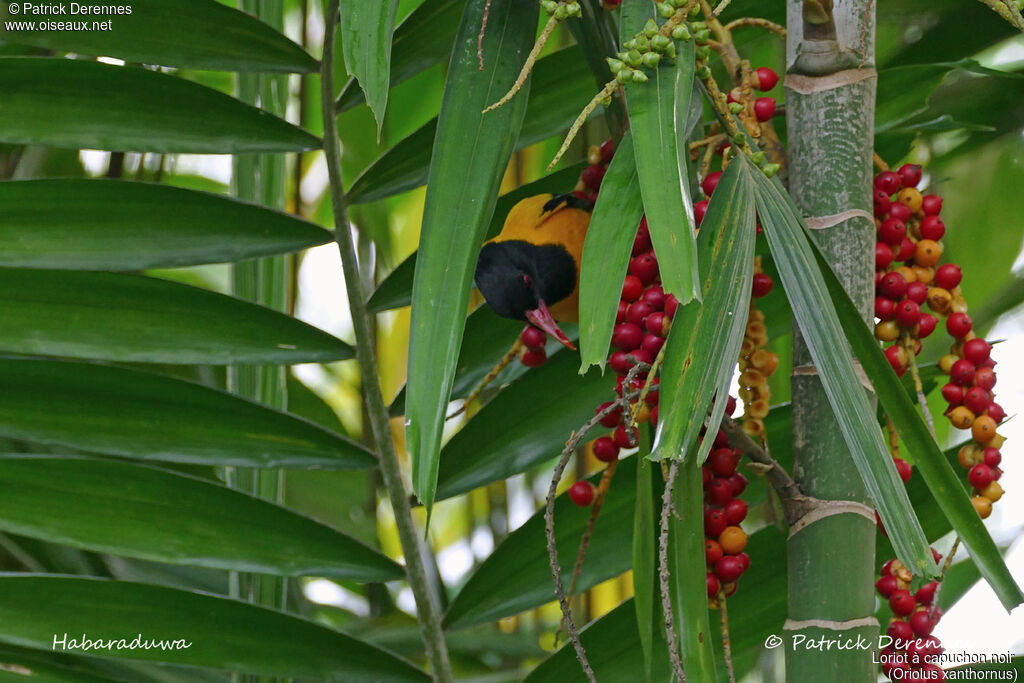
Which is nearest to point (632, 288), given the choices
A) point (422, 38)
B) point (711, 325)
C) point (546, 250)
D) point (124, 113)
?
point (711, 325)

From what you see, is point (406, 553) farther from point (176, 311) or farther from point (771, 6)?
point (771, 6)

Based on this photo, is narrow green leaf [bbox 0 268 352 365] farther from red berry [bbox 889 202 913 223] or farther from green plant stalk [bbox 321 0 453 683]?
red berry [bbox 889 202 913 223]

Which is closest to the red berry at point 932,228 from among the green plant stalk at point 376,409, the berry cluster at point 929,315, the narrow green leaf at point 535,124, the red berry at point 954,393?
the berry cluster at point 929,315

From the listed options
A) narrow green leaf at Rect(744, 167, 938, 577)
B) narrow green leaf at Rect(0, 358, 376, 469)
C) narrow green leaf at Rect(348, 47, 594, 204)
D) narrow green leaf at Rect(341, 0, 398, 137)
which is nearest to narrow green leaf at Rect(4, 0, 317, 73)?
narrow green leaf at Rect(348, 47, 594, 204)

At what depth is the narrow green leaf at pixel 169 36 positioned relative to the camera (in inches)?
30.5

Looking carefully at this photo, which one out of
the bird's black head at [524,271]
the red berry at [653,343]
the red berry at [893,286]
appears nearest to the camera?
the red berry at [653,343]

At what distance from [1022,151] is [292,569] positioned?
98 cm

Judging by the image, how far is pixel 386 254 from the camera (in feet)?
5.16

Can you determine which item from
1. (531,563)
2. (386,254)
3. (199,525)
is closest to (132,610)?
(199,525)

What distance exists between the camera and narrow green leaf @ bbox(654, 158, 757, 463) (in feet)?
1.39

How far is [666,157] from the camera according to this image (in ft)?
1.36

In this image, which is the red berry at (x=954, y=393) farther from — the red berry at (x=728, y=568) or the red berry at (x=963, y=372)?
the red berry at (x=728, y=568)

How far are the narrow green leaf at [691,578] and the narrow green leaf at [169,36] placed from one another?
53 cm

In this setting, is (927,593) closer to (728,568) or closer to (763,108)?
(728,568)
